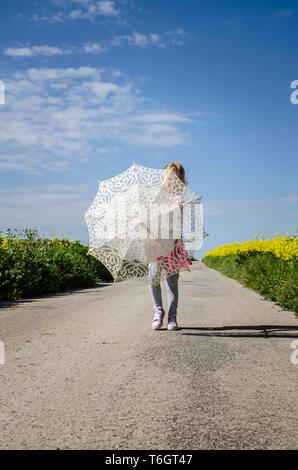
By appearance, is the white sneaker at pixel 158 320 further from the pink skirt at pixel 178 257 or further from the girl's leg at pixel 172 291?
the pink skirt at pixel 178 257

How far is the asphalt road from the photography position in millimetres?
2572

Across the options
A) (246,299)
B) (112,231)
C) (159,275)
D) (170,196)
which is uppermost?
(170,196)

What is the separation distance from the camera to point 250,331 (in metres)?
5.98

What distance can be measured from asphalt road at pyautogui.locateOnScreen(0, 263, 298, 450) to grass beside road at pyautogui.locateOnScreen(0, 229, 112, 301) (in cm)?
361

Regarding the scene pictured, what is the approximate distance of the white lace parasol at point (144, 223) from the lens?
5277 millimetres

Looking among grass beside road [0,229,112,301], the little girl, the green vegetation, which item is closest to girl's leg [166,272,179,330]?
the little girl

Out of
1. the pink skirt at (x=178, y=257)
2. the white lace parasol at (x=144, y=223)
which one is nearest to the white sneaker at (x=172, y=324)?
the white lace parasol at (x=144, y=223)

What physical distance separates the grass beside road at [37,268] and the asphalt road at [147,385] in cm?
361

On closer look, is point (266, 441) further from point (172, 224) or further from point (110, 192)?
point (110, 192)
